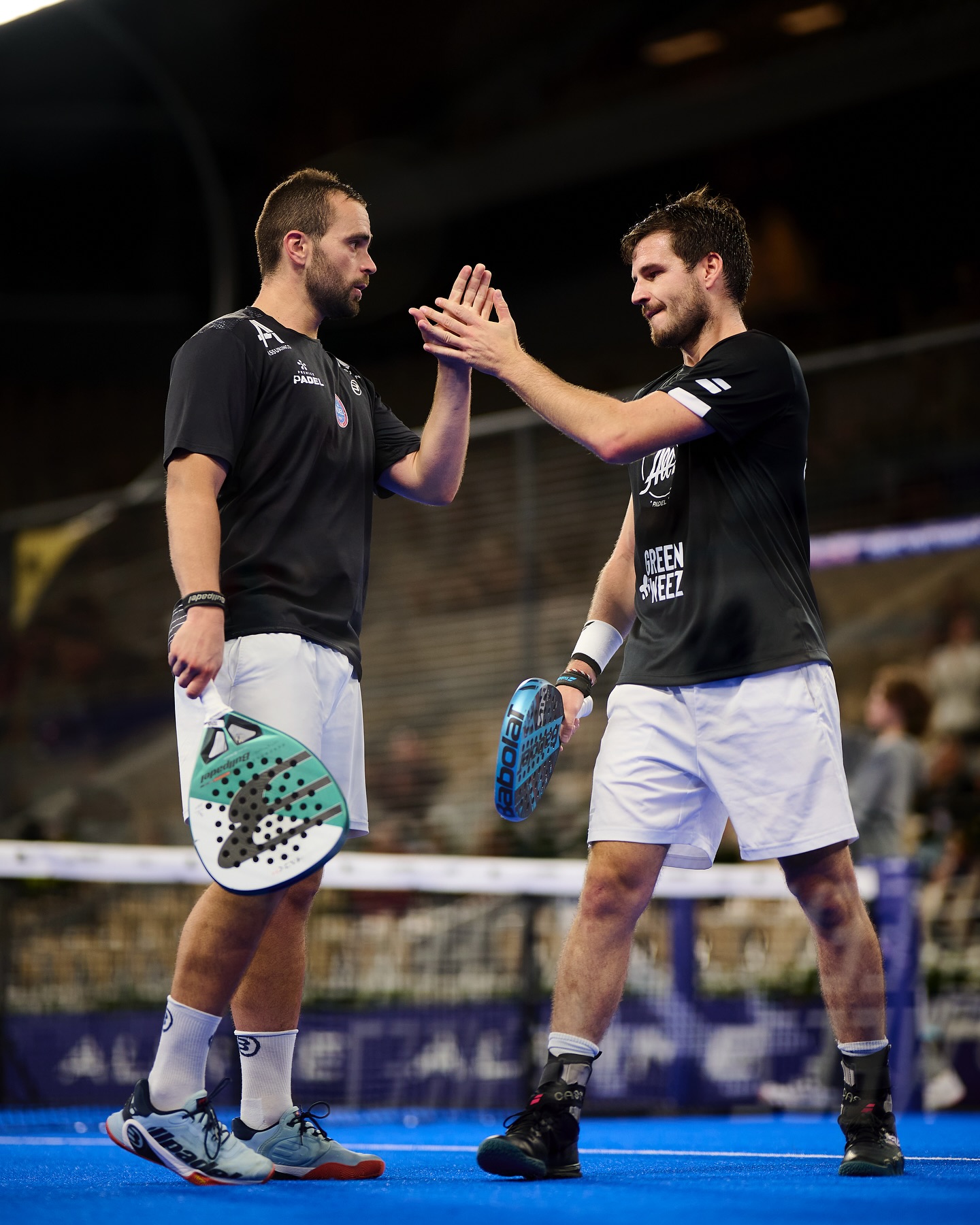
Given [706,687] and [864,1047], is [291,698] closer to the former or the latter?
[706,687]

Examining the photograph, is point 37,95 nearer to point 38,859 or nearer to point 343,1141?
point 38,859

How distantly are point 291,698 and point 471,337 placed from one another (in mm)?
1004

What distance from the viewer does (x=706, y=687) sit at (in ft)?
11.3

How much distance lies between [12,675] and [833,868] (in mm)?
9654

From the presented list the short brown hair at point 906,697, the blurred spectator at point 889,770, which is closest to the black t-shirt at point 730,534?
the blurred spectator at point 889,770

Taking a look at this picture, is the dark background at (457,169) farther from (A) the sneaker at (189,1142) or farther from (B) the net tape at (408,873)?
(A) the sneaker at (189,1142)

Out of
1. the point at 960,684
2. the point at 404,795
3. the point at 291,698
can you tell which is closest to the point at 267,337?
the point at 291,698

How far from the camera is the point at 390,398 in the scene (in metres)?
15.1

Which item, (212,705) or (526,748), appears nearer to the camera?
(212,705)

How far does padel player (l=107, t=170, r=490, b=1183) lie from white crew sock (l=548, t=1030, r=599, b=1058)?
0.48 m

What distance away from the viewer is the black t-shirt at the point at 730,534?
3432 mm

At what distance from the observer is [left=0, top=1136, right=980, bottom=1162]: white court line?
12.8ft

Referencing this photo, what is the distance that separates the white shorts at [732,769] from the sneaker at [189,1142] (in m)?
1.06

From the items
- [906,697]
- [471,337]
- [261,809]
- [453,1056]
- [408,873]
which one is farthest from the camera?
[906,697]
